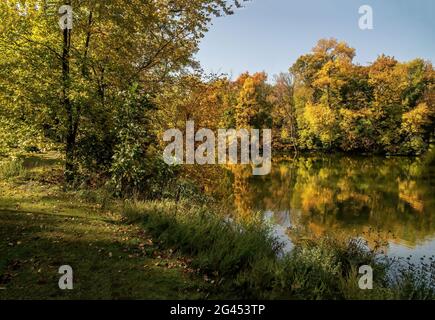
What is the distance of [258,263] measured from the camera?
21.3ft

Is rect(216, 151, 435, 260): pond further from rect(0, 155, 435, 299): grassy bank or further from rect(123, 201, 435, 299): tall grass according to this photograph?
rect(0, 155, 435, 299): grassy bank

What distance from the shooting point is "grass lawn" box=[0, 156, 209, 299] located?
Answer: 5.54 m

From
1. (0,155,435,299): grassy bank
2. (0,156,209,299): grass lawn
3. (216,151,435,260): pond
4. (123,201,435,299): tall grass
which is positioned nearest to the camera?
(0,156,209,299): grass lawn

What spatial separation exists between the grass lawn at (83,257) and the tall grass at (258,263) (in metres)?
0.42

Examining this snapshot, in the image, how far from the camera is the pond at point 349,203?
505 inches

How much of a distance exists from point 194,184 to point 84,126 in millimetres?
4972

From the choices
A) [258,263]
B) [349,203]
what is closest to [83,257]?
[258,263]

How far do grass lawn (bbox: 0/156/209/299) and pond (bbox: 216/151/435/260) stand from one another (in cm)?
574

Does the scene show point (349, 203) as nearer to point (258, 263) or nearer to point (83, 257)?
point (258, 263)

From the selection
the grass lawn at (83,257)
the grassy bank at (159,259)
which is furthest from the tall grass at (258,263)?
the grass lawn at (83,257)

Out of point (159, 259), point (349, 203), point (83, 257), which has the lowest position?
point (349, 203)

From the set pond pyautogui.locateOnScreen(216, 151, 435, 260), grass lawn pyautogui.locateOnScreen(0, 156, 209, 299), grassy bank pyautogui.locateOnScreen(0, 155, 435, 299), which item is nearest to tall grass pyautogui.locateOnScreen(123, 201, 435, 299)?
grassy bank pyautogui.locateOnScreen(0, 155, 435, 299)

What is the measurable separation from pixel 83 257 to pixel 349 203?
15975 mm

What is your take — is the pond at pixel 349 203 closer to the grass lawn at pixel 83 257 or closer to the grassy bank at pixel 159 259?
the grassy bank at pixel 159 259
